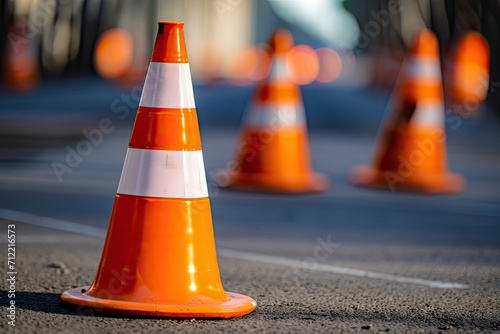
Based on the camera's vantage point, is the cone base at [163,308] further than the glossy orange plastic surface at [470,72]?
No

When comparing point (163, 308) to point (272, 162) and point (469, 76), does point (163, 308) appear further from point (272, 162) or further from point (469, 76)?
point (469, 76)

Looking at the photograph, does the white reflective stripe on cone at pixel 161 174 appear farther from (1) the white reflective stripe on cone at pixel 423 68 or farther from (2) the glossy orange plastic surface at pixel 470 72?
(2) the glossy orange plastic surface at pixel 470 72

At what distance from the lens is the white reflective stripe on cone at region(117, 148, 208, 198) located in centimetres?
504

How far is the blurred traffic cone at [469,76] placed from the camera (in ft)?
92.9

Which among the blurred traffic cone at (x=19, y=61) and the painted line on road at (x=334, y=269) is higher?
the blurred traffic cone at (x=19, y=61)

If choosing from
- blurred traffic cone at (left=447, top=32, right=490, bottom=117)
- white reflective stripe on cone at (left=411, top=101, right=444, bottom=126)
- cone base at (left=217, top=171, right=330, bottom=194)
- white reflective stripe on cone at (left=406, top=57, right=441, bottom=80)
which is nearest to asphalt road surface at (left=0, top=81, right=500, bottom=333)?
cone base at (left=217, top=171, right=330, bottom=194)

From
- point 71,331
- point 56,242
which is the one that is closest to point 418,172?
point 56,242

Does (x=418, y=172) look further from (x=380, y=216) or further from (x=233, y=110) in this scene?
(x=233, y=110)

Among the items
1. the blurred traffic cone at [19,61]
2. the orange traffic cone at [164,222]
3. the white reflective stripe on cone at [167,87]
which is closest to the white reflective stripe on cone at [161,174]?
the orange traffic cone at [164,222]

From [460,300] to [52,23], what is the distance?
42010 mm

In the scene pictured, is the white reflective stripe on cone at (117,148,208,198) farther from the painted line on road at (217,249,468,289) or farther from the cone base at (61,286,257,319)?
the painted line on road at (217,249,468,289)

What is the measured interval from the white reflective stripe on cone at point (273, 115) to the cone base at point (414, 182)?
3.64 feet

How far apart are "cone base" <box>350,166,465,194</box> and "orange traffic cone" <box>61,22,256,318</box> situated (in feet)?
19.4

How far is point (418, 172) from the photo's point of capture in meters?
11.0
